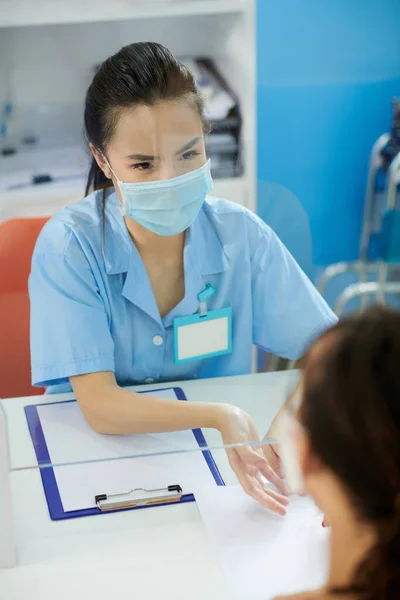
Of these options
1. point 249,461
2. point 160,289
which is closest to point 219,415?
point 249,461

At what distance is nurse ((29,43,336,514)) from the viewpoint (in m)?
1.18

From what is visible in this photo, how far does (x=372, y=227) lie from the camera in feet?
4.67

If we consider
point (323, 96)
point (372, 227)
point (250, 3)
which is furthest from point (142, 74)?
point (372, 227)

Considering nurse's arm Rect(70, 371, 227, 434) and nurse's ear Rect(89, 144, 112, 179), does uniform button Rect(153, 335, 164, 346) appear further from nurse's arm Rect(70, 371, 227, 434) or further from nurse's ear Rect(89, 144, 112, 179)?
nurse's ear Rect(89, 144, 112, 179)

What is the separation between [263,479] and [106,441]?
28 centimetres

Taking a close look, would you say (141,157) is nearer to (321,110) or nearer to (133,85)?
(133,85)

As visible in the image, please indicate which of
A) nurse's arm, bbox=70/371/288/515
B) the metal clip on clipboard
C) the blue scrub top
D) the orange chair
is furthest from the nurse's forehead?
the metal clip on clipboard

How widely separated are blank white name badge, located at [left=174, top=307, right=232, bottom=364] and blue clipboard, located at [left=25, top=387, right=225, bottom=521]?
0.25ft

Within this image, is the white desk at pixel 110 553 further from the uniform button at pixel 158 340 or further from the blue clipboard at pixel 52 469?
the uniform button at pixel 158 340

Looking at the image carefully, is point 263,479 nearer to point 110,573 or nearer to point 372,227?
point 110,573

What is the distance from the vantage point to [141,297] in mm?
1311

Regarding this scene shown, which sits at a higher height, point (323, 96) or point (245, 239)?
point (323, 96)

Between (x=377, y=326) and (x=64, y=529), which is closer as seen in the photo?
(x=377, y=326)

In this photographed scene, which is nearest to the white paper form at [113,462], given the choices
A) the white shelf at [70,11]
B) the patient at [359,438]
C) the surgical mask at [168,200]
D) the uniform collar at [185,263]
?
the uniform collar at [185,263]
